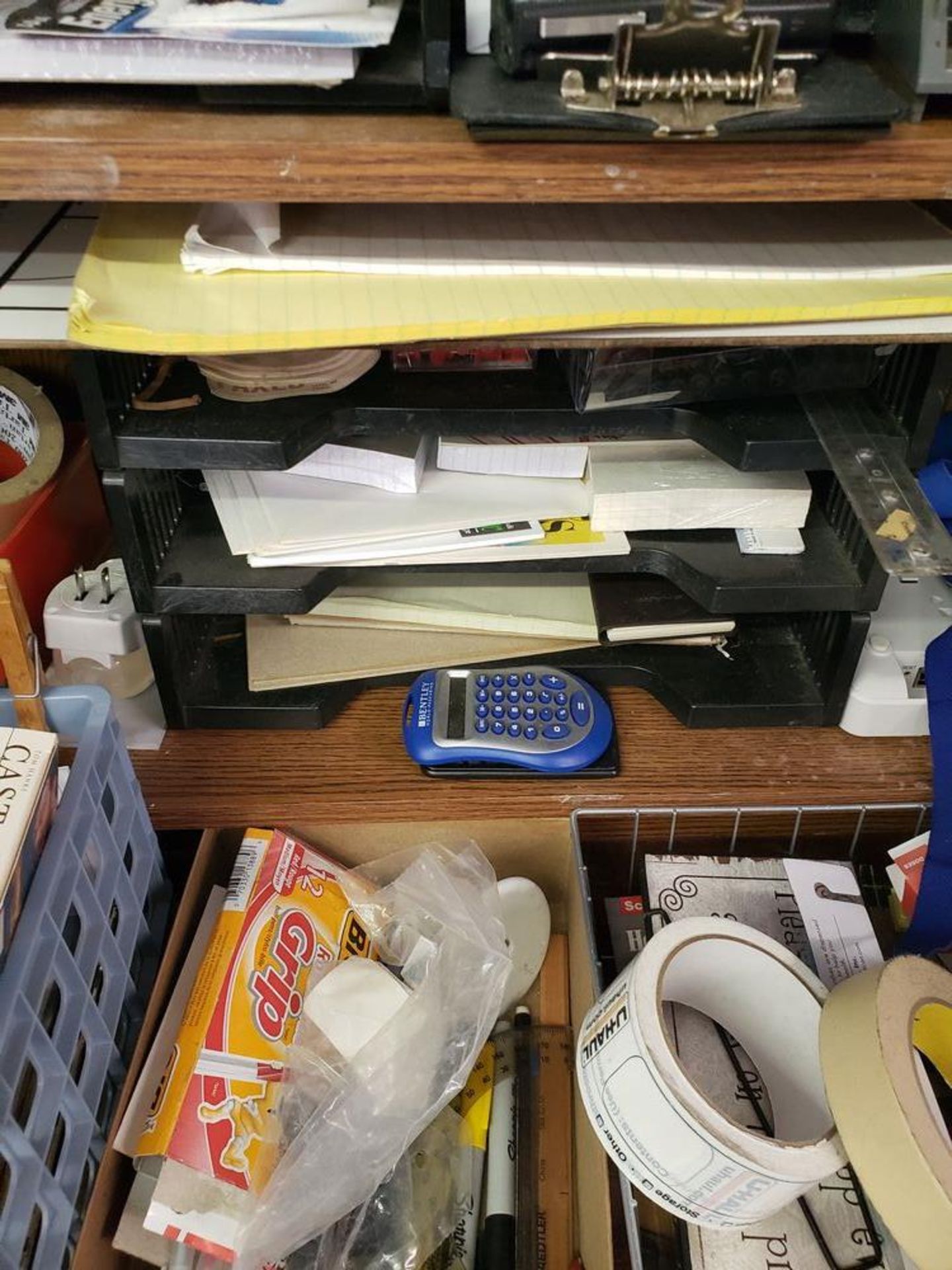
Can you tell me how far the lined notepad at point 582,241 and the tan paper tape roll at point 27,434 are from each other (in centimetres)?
23

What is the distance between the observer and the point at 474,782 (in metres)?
0.74

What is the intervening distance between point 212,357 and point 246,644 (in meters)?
0.26

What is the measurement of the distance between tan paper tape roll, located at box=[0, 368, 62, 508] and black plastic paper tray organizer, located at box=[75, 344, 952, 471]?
0.14 m

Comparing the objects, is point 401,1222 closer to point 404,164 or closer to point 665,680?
point 665,680

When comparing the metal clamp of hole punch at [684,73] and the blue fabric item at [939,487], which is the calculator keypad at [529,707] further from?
the metal clamp of hole punch at [684,73]

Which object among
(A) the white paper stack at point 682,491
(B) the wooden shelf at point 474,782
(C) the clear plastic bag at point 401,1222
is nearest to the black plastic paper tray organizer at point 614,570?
(A) the white paper stack at point 682,491

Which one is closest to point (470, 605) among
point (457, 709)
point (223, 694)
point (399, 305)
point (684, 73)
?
point (457, 709)

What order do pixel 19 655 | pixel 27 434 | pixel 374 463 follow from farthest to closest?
pixel 27 434, pixel 374 463, pixel 19 655

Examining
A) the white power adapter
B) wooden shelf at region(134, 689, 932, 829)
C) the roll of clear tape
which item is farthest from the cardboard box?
the roll of clear tape

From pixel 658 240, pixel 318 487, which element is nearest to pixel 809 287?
pixel 658 240

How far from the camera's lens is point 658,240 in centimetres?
58

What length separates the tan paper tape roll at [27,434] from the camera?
721mm

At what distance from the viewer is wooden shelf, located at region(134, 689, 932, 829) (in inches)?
28.6

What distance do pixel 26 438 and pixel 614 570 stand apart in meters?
0.43
